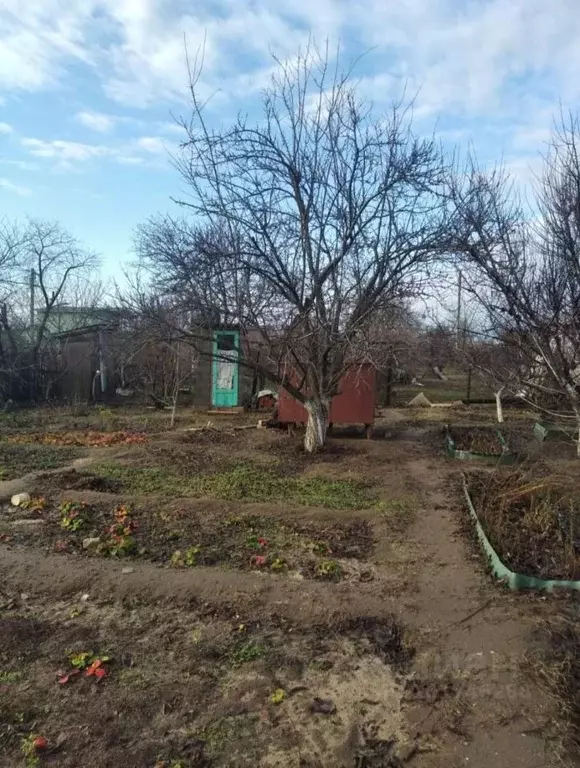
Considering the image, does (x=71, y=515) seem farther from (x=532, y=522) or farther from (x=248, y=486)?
(x=532, y=522)

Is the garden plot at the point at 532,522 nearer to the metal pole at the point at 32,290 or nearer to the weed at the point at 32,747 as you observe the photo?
the weed at the point at 32,747

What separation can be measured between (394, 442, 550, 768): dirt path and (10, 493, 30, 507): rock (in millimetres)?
4574

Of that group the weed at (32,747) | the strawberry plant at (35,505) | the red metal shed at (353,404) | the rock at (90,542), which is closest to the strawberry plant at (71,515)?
the strawberry plant at (35,505)

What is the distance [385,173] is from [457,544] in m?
5.63

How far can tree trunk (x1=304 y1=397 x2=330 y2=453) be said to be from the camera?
9.70 metres

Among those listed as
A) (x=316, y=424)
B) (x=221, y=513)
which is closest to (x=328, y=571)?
(x=221, y=513)

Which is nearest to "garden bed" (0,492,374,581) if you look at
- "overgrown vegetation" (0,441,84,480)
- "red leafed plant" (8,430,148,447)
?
"overgrown vegetation" (0,441,84,480)

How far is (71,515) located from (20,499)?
116 centimetres

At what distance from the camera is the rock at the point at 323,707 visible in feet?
9.21

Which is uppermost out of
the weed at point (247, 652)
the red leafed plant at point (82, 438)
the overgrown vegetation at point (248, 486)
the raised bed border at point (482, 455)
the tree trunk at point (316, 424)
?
the tree trunk at point (316, 424)

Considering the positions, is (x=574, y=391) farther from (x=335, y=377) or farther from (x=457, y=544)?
(x=335, y=377)

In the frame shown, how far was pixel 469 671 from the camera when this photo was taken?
10.5 ft

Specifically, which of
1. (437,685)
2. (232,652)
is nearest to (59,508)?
(232,652)

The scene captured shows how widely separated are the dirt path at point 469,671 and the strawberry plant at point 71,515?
134 inches
